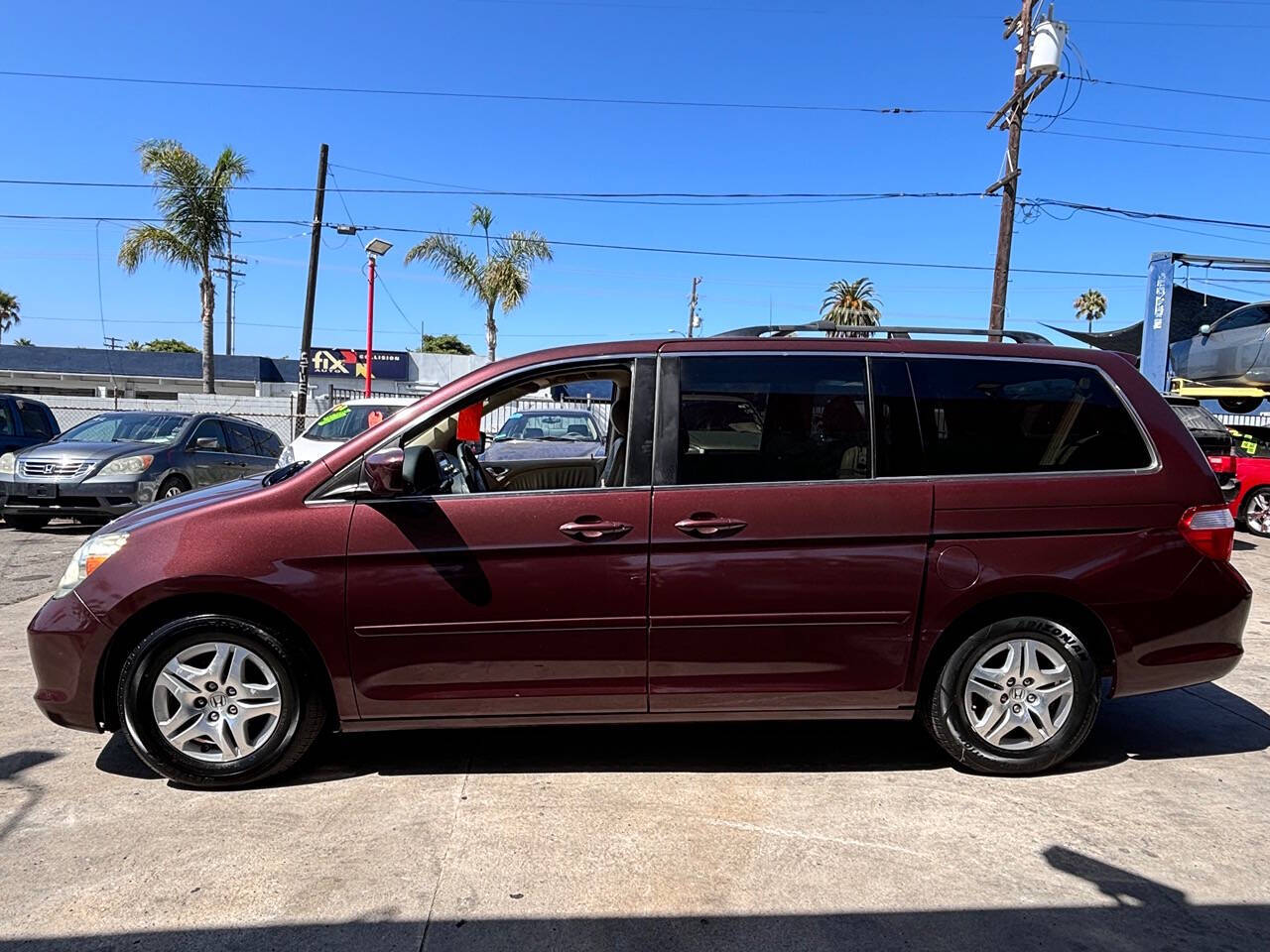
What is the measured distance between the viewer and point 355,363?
43188 mm

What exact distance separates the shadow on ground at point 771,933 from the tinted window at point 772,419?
1667 mm

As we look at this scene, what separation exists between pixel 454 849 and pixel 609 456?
1813 mm

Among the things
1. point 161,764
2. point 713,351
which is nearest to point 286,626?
point 161,764

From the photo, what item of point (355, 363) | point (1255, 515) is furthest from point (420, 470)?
point (355, 363)

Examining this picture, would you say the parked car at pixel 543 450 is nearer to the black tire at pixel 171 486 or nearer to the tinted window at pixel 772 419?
the tinted window at pixel 772 419

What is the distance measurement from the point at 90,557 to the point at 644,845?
2583 millimetres

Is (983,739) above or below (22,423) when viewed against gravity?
below

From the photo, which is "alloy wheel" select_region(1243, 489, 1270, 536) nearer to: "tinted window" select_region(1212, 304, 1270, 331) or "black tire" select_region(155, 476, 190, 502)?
"tinted window" select_region(1212, 304, 1270, 331)

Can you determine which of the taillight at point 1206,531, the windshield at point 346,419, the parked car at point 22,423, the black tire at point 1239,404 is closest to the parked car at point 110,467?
the parked car at point 22,423

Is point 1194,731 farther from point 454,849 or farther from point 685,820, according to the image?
point 454,849

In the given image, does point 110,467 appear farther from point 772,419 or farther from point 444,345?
point 444,345

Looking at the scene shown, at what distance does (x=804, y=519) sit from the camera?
349cm

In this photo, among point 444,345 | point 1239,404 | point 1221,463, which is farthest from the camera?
point 444,345

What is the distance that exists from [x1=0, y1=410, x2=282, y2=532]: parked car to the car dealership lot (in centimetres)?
619
